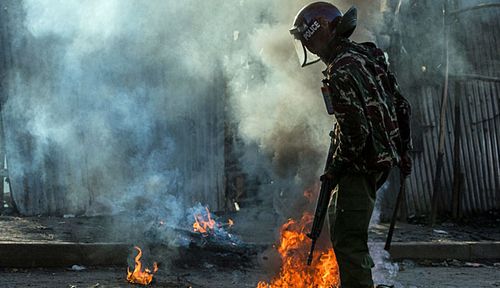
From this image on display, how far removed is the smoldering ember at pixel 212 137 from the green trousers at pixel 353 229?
6.14 feet

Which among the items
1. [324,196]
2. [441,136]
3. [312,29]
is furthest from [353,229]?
[441,136]

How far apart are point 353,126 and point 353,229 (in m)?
0.65

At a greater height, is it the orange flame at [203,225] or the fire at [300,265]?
the orange flame at [203,225]

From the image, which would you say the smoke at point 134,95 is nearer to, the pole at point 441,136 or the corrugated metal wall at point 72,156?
the corrugated metal wall at point 72,156

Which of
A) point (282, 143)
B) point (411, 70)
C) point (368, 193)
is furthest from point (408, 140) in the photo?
point (411, 70)

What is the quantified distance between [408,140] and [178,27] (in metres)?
4.76

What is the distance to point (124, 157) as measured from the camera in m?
8.46

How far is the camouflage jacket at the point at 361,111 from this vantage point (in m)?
4.03

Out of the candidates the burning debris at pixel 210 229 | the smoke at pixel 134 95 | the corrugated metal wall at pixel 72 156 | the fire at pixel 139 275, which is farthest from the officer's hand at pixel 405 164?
the corrugated metal wall at pixel 72 156

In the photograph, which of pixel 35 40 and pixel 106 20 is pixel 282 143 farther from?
pixel 35 40

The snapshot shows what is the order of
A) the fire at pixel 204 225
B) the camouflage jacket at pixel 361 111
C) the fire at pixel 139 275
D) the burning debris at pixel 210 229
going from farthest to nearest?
the fire at pixel 204 225 < the burning debris at pixel 210 229 < the fire at pixel 139 275 < the camouflage jacket at pixel 361 111

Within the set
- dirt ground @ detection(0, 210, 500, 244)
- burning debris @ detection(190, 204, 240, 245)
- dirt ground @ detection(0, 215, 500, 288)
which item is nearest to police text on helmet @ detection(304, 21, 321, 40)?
dirt ground @ detection(0, 215, 500, 288)

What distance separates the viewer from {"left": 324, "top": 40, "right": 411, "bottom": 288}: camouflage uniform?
4.04 meters

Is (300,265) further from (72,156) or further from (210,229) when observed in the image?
(72,156)
